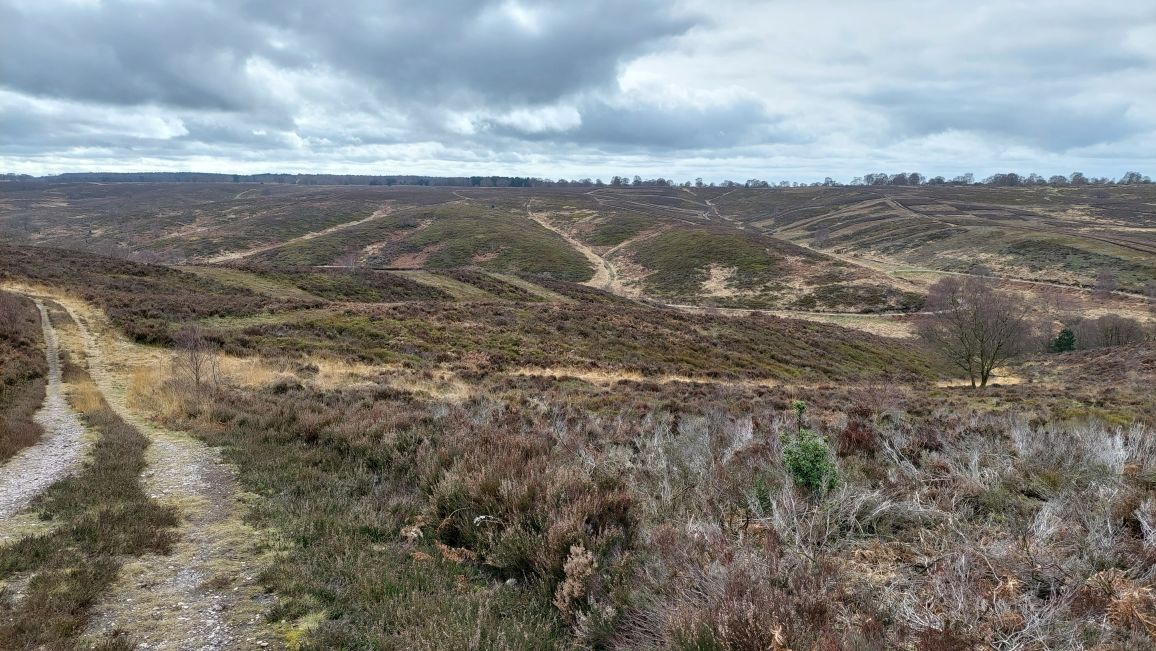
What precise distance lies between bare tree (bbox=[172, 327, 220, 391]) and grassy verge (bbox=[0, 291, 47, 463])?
3104 mm

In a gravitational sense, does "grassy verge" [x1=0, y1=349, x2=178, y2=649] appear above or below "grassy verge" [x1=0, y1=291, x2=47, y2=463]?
above

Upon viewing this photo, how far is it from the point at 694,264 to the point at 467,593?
285 ft

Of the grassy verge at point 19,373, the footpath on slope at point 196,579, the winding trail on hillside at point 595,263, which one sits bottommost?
the winding trail on hillside at point 595,263

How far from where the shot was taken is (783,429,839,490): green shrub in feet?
19.7

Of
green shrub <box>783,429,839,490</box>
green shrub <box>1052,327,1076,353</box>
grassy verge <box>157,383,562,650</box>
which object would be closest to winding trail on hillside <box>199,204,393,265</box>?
grassy verge <box>157,383,562,650</box>

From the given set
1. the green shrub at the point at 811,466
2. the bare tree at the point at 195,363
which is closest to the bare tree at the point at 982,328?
the green shrub at the point at 811,466

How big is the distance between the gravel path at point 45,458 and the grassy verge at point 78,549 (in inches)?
10.9

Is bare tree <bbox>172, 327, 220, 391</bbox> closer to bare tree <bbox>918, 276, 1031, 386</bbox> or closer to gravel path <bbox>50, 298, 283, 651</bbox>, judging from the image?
gravel path <bbox>50, 298, 283, 651</bbox>

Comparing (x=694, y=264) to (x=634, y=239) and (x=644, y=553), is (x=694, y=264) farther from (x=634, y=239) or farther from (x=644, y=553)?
(x=644, y=553)

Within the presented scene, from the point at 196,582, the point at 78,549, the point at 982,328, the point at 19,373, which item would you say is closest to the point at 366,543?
the point at 196,582

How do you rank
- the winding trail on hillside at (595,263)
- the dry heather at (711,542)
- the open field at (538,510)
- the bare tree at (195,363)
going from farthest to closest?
the winding trail on hillside at (595,263), the bare tree at (195,363), the open field at (538,510), the dry heather at (711,542)

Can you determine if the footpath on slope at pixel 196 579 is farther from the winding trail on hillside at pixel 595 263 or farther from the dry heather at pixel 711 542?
the winding trail on hillside at pixel 595 263

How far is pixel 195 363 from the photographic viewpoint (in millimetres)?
16125

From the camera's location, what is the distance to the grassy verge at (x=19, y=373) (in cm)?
1012
